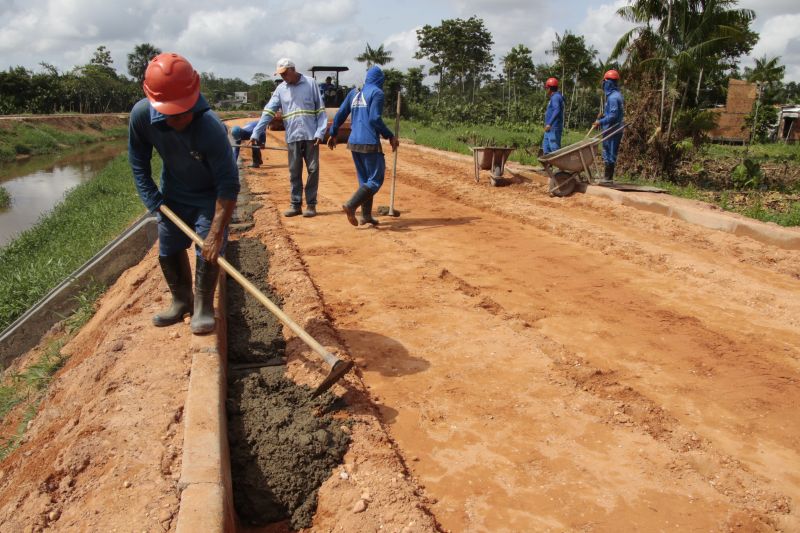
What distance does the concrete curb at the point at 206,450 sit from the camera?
2115mm

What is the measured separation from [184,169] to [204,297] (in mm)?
780

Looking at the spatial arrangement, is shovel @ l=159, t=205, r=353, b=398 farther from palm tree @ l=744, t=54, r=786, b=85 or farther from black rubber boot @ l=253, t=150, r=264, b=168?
palm tree @ l=744, t=54, r=786, b=85

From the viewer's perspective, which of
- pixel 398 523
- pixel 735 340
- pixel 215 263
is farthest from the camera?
pixel 735 340

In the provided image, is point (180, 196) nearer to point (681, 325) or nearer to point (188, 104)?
point (188, 104)

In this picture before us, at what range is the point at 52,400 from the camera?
3949mm

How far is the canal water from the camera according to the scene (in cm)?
1483

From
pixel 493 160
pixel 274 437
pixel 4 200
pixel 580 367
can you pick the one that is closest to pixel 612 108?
pixel 493 160

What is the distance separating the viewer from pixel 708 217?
6957 mm

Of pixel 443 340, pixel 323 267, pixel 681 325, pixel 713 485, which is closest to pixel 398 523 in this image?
pixel 713 485

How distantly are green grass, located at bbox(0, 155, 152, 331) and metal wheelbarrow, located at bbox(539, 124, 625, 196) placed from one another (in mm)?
7010

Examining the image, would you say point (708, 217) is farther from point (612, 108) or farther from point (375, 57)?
point (375, 57)

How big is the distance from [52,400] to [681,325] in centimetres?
429

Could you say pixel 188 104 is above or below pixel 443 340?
above

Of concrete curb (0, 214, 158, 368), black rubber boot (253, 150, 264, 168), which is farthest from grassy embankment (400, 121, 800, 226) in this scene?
concrete curb (0, 214, 158, 368)
